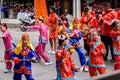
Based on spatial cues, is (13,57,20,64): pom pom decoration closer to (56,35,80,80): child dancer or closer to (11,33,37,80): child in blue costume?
(11,33,37,80): child in blue costume

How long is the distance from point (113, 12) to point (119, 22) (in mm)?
668

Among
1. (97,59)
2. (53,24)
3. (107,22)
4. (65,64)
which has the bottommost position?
(97,59)

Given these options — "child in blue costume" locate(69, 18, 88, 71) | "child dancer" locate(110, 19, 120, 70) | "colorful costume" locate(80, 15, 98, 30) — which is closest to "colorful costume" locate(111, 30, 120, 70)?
"child dancer" locate(110, 19, 120, 70)

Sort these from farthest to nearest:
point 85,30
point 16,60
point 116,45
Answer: point 85,30 < point 116,45 < point 16,60

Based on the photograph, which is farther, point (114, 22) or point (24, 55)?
point (114, 22)

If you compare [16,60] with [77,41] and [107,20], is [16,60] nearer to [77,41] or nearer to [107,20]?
[77,41]

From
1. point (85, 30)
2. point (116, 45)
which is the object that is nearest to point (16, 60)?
point (85, 30)

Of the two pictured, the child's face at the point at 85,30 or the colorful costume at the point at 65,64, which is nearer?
the colorful costume at the point at 65,64

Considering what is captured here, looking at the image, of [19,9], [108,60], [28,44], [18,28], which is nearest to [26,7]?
[19,9]

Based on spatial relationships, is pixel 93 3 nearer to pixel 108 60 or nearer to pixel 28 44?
pixel 108 60

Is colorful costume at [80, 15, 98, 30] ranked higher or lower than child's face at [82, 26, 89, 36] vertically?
higher

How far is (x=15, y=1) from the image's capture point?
90.1 ft

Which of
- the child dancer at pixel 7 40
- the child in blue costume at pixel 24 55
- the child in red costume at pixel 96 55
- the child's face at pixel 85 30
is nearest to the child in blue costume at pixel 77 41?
the child's face at pixel 85 30

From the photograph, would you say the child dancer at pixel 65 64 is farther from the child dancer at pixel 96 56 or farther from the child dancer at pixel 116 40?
the child dancer at pixel 116 40
